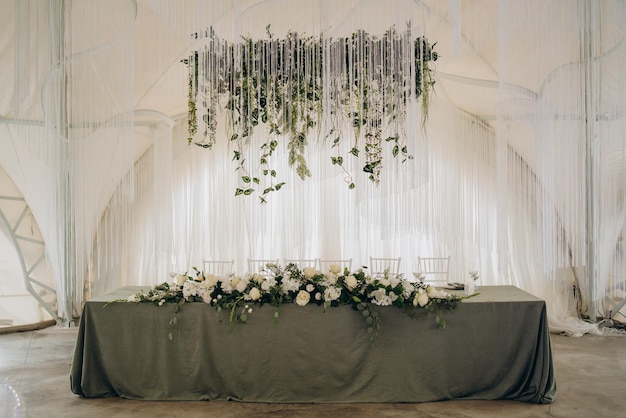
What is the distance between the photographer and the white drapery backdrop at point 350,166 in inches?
185

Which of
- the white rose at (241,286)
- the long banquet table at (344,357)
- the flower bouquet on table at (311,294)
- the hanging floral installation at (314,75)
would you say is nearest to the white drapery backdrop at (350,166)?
the hanging floral installation at (314,75)

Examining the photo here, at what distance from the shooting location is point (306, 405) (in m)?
4.16

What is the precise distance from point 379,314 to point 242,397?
4.11ft

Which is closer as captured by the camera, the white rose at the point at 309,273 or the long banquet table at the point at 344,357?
the long banquet table at the point at 344,357

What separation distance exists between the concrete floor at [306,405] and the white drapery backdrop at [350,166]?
994 millimetres

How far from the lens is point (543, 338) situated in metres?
4.14

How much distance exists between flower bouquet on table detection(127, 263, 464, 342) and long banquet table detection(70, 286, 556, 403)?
0.07 meters

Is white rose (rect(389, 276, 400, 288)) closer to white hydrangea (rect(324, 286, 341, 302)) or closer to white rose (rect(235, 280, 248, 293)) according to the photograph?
A: white hydrangea (rect(324, 286, 341, 302))

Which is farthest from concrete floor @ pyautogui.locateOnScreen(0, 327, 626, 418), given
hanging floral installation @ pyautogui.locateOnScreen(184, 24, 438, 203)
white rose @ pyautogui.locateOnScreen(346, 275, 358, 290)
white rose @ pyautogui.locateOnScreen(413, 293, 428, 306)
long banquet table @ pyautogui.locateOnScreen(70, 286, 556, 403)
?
hanging floral installation @ pyautogui.locateOnScreen(184, 24, 438, 203)

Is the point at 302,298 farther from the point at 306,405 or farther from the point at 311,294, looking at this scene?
the point at 306,405

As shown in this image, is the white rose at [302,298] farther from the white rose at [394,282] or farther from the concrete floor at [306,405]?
the concrete floor at [306,405]

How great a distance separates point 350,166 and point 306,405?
14.6 ft

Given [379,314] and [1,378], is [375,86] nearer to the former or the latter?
[379,314]

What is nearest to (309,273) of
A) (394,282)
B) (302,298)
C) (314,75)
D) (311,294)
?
(311,294)
